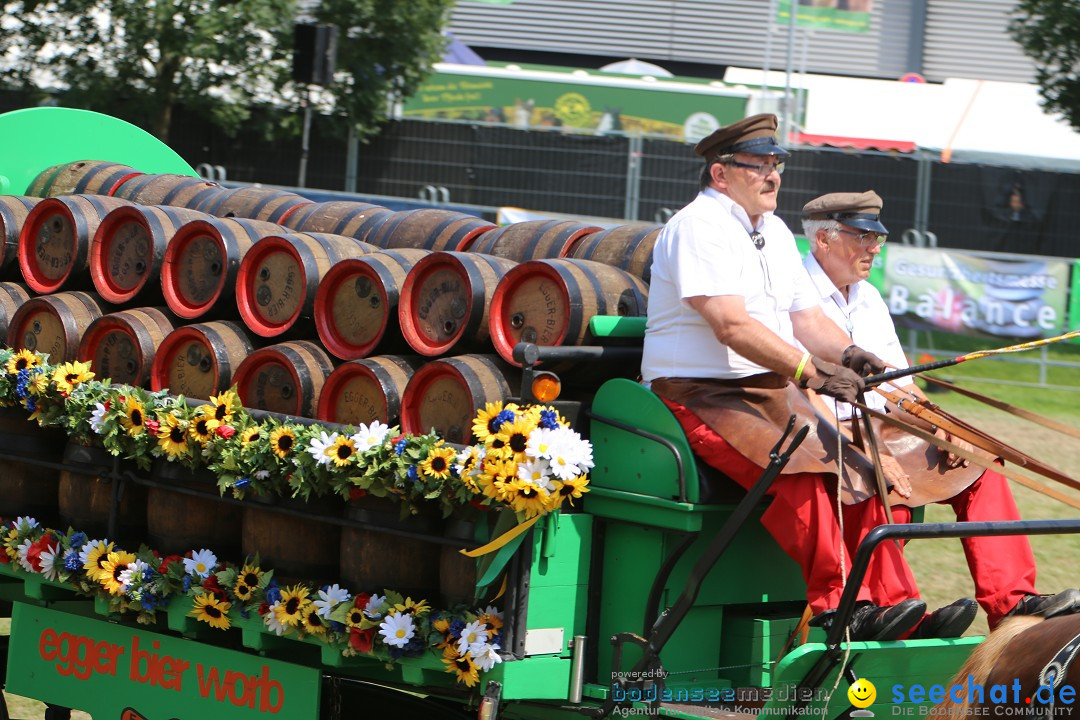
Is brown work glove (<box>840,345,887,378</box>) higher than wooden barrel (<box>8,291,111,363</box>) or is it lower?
higher

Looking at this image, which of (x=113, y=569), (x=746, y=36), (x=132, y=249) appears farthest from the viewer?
(x=746, y=36)

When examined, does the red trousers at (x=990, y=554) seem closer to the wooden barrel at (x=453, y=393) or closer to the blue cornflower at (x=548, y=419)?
the blue cornflower at (x=548, y=419)

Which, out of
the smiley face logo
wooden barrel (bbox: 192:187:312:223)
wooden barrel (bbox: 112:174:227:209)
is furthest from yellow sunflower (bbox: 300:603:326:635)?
wooden barrel (bbox: 112:174:227:209)

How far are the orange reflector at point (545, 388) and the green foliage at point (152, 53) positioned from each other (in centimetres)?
1393

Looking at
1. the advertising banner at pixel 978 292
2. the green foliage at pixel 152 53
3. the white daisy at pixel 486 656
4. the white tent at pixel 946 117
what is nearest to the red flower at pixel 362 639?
the white daisy at pixel 486 656

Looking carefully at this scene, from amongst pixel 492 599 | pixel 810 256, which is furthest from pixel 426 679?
pixel 810 256

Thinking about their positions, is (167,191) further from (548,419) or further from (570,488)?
(570,488)

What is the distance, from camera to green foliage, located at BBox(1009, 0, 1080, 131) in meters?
19.2

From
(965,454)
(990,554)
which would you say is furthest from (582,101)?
(965,454)

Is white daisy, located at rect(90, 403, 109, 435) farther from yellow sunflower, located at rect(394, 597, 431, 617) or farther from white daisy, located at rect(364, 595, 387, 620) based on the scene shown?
yellow sunflower, located at rect(394, 597, 431, 617)

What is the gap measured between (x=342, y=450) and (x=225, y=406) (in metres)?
0.60

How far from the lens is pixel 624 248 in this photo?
479 centimetres

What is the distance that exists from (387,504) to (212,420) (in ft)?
2.28

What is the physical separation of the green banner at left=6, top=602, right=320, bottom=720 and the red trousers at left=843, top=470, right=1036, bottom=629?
1.77 meters
